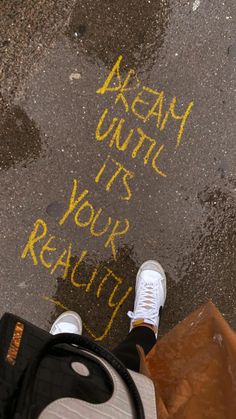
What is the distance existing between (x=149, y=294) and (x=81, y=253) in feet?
1.35

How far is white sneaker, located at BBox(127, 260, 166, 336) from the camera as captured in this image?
2.47 metres

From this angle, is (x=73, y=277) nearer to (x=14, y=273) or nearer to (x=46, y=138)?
(x=14, y=273)

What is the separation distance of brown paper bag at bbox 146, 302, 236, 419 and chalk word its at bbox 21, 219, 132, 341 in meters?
0.63

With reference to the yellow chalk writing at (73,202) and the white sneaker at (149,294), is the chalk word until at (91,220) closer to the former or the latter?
the yellow chalk writing at (73,202)

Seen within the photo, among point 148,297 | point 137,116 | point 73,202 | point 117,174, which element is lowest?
point 148,297

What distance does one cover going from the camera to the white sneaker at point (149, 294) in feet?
8.11

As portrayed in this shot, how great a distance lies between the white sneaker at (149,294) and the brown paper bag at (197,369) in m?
0.50

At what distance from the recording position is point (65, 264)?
8.25ft

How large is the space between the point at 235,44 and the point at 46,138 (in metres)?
1.09

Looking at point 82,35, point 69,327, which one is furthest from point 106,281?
point 82,35

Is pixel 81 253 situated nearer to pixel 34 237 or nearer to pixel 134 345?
pixel 34 237

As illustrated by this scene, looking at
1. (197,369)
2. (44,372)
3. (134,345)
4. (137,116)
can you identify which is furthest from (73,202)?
(44,372)

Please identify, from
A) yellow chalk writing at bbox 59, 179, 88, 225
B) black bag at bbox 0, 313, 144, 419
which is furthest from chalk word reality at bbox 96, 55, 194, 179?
black bag at bbox 0, 313, 144, 419

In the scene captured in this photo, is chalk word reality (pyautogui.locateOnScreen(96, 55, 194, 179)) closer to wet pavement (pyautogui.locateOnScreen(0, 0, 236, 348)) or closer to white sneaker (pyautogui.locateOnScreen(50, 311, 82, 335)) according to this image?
wet pavement (pyautogui.locateOnScreen(0, 0, 236, 348))
